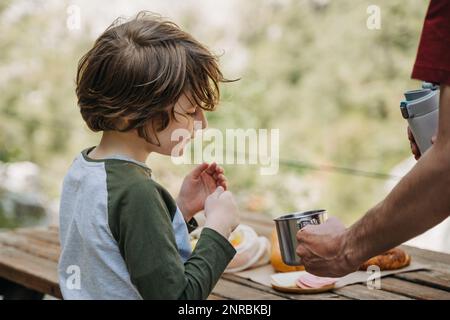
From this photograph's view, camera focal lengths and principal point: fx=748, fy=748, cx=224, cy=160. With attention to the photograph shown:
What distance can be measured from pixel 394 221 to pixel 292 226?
320 mm

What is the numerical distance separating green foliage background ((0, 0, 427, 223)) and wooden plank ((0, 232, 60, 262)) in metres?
3.69

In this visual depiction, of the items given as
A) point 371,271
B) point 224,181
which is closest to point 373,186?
point 371,271

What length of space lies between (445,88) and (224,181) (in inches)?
24.5

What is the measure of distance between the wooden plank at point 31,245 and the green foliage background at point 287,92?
369cm

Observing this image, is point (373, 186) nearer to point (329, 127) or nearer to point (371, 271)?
point (329, 127)

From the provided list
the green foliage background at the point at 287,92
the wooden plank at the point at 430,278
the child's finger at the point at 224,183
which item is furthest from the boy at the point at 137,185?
the green foliage background at the point at 287,92

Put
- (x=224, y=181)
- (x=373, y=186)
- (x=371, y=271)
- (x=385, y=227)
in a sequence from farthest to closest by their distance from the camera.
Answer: (x=373, y=186), (x=371, y=271), (x=224, y=181), (x=385, y=227)

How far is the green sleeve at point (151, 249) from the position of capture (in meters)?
1.46

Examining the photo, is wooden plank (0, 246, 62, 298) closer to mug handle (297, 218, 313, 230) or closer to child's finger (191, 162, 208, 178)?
child's finger (191, 162, 208, 178)

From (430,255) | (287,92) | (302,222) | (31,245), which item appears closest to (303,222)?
(302,222)

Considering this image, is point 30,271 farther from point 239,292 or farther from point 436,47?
point 436,47

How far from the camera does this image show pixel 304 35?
27.3 ft

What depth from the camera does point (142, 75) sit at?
1.57 m
